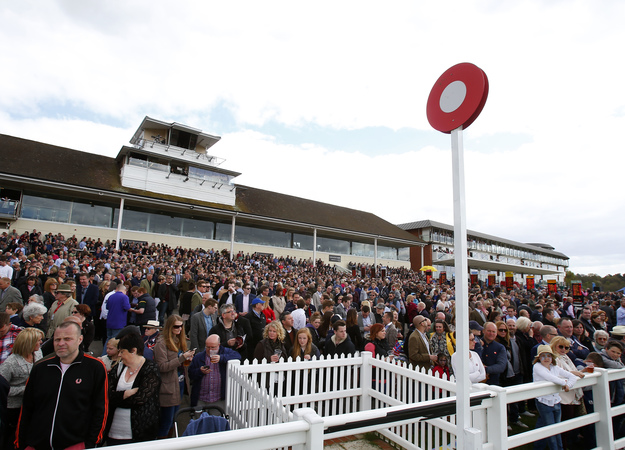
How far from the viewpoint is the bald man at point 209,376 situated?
4.35m

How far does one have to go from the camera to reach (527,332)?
647cm

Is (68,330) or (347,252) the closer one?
(68,330)

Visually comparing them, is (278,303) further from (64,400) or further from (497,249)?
(497,249)

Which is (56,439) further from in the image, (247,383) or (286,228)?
(286,228)

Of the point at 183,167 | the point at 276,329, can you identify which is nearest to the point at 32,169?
the point at 183,167

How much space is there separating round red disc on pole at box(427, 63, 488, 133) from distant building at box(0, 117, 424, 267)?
849 inches

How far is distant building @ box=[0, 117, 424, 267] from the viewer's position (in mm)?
19656

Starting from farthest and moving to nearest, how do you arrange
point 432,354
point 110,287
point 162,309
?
point 162,309
point 110,287
point 432,354

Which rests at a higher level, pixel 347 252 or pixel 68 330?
pixel 347 252

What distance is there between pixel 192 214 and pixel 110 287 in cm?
1693

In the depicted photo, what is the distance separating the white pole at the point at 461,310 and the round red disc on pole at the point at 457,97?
0.30 m

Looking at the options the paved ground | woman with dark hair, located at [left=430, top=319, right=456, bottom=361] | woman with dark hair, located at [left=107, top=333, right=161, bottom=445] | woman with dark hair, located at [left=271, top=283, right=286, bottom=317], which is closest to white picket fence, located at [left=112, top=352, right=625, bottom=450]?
the paved ground

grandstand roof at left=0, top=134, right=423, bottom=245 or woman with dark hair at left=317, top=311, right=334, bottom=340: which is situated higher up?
grandstand roof at left=0, top=134, right=423, bottom=245

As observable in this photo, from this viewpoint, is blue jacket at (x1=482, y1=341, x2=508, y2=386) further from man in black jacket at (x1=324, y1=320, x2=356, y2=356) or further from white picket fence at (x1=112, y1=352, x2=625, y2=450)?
man in black jacket at (x1=324, y1=320, x2=356, y2=356)
